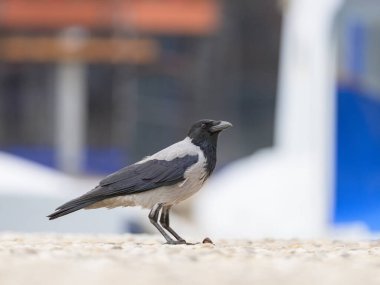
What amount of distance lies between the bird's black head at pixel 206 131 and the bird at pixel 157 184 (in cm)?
2

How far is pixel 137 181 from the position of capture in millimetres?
7266

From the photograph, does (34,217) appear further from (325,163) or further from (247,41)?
(247,41)

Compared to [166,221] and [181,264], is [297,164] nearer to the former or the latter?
[166,221]

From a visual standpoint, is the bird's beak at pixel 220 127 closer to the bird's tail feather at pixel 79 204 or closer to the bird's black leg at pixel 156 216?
the bird's black leg at pixel 156 216

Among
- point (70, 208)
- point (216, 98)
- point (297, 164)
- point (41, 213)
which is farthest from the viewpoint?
point (216, 98)

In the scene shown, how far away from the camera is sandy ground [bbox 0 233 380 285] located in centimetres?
532

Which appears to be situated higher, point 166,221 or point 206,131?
point 206,131

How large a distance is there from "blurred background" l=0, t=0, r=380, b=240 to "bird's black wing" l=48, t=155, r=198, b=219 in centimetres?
772

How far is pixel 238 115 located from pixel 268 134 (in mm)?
756

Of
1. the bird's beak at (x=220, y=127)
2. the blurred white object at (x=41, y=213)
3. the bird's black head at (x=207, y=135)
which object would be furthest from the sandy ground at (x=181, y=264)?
the blurred white object at (x=41, y=213)

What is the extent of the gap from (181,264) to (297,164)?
11.1 m

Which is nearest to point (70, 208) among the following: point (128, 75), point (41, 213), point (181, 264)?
point (181, 264)

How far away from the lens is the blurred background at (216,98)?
15.3 metres

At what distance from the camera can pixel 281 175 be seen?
1717cm
